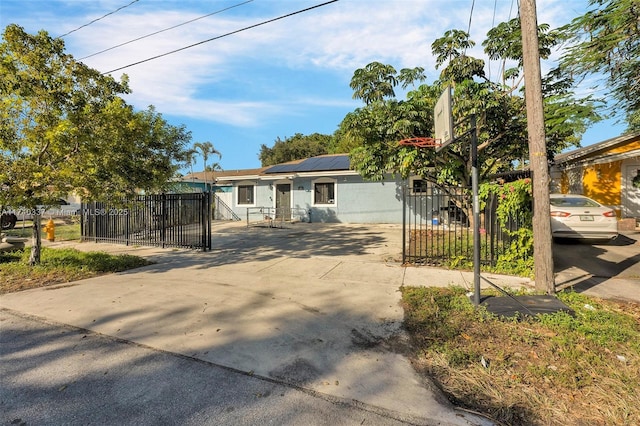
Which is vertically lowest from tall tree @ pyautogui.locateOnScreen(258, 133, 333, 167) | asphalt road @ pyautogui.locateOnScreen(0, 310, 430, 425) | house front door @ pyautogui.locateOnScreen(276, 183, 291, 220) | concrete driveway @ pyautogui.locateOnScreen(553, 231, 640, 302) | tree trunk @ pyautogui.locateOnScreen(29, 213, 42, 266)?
asphalt road @ pyautogui.locateOnScreen(0, 310, 430, 425)

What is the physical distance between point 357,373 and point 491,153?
9125 millimetres

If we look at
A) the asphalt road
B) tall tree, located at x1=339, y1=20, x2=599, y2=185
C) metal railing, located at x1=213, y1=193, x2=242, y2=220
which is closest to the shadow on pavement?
tall tree, located at x1=339, y1=20, x2=599, y2=185

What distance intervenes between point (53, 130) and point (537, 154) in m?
8.22

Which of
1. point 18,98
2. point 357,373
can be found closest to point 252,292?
point 357,373

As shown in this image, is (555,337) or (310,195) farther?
(310,195)

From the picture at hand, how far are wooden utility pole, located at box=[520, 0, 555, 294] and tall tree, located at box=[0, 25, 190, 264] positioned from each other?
7.40 m

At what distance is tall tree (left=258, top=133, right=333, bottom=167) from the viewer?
134 feet

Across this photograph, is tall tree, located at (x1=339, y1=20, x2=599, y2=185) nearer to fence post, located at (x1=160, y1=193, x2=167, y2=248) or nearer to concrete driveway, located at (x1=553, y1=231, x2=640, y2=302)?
concrete driveway, located at (x1=553, y1=231, x2=640, y2=302)

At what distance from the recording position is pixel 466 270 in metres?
6.29

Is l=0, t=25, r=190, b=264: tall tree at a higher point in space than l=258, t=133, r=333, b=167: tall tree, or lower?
lower

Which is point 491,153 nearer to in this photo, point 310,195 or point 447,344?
point 447,344

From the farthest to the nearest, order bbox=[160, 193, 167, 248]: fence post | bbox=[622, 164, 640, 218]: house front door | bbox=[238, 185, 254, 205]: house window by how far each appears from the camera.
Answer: bbox=[238, 185, 254, 205]: house window < bbox=[622, 164, 640, 218]: house front door < bbox=[160, 193, 167, 248]: fence post

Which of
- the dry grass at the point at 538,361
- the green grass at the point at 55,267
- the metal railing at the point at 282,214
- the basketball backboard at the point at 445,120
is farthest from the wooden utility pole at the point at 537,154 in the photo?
the metal railing at the point at 282,214

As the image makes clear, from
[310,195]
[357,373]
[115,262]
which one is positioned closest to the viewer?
[357,373]
